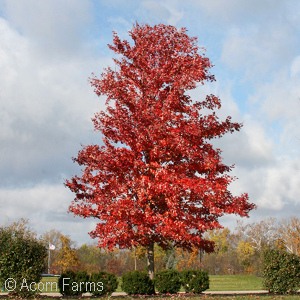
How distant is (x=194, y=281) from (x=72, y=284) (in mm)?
5175

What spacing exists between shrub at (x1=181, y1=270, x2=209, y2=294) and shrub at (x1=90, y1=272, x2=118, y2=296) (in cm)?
302

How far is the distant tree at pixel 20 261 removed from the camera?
19.0 meters

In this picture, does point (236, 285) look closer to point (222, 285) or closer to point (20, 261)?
point (222, 285)

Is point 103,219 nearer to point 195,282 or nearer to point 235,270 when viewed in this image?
point 195,282

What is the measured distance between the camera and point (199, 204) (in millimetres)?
21031

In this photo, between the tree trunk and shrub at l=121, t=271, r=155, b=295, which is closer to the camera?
shrub at l=121, t=271, r=155, b=295

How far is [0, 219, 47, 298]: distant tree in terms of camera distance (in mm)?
18969

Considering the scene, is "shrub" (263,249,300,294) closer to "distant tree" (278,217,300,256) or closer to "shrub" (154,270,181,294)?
"shrub" (154,270,181,294)

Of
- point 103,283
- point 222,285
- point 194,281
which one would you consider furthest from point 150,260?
point 222,285

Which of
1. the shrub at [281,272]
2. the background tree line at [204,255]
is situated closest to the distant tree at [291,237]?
the background tree line at [204,255]

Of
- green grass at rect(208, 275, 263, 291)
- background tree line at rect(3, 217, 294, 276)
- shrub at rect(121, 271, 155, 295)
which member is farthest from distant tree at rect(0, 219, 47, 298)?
background tree line at rect(3, 217, 294, 276)

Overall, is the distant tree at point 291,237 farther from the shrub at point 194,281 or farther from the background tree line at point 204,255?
the shrub at point 194,281

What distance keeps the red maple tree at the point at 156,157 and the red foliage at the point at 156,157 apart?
0.04m

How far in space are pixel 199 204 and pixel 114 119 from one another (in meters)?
5.09
